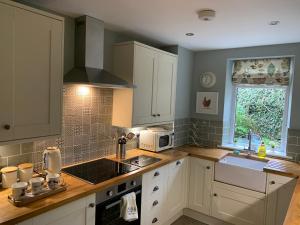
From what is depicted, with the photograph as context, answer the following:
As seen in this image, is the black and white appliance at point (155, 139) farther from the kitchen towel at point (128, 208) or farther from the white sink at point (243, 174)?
the kitchen towel at point (128, 208)

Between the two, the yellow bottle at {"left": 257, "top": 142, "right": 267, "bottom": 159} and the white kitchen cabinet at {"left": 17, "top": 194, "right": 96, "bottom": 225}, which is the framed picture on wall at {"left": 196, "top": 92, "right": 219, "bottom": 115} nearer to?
the yellow bottle at {"left": 257, "top": 142, "right": 267, "bottom": 159}

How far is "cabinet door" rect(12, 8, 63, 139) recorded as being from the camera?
155cm

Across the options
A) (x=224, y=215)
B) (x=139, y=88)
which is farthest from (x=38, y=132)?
(x=224, y=215)

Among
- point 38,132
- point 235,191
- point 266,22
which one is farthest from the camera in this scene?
point 235,191

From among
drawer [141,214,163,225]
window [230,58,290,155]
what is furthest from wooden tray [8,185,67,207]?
window [230,58,290,155]

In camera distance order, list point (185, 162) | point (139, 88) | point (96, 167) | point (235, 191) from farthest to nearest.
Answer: point (185, 162)
point (235, 191)
point (139, 88)
point (96, 167)

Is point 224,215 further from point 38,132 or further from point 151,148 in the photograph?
point 38,132

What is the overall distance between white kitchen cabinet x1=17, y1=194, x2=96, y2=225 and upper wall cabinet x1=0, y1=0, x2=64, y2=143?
546 mm

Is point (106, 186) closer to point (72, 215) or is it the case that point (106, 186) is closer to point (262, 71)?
point (72, 215)

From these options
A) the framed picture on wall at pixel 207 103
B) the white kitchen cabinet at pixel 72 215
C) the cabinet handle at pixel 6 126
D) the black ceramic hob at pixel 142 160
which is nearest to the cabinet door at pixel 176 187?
the black ceramic hob at pixel 142 160

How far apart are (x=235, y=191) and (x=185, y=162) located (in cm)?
69

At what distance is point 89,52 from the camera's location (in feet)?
7.30

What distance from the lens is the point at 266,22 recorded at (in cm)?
212

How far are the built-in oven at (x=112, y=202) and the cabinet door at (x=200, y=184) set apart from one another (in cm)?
111
